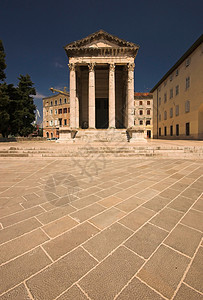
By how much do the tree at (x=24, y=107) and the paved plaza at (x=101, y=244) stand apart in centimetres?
2242

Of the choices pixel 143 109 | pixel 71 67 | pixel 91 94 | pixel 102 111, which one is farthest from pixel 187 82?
pixel 143 109

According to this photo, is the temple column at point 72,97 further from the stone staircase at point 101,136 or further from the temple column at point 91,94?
the temple column at point 91,94

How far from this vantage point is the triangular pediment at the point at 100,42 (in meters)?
15.5

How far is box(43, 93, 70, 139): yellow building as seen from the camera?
42634 mm

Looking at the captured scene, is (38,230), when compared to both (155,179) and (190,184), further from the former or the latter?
(190,184)

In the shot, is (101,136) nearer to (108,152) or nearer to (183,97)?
(108,152)

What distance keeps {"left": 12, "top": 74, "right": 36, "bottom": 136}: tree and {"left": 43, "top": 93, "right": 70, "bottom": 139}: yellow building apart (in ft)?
59.4

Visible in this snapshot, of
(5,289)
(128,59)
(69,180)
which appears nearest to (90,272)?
(5,289)

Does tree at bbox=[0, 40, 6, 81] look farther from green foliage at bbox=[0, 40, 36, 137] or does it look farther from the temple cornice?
the temple cornice

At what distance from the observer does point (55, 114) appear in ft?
148

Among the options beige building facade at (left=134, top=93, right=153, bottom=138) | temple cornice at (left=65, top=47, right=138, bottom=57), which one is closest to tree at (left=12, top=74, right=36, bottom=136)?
temple cornice at (left=65, top=47, right=138, bottom=57)

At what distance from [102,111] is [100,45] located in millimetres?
8598

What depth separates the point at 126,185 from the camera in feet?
11.2

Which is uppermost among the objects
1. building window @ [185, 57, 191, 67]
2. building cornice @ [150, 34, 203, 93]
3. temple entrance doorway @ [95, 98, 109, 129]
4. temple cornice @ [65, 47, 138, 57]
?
building cornice @ [150, 34, 203, 93]
